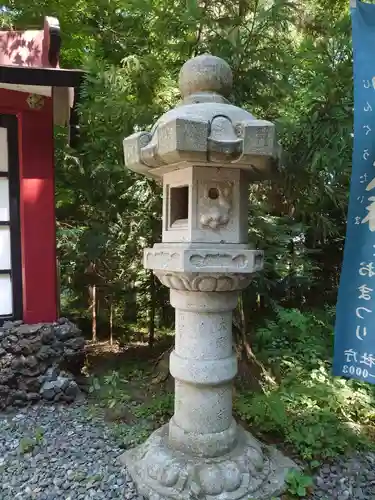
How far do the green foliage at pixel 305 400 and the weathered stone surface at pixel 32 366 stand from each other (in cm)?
181

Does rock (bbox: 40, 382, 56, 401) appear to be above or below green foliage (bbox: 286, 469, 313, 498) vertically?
above

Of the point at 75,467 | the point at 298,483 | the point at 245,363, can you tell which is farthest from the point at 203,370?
the point at 245,363

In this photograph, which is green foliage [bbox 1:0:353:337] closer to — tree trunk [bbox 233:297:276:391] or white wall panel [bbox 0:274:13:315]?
tree trunk [bbox 233:297:276:391]

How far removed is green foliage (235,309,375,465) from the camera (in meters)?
3.34

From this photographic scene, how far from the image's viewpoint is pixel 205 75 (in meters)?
2.69

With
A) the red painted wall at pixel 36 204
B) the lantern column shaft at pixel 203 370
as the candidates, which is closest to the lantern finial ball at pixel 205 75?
the lantern column shaft at pixel 203 370

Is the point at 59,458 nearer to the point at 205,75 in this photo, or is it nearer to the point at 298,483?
the point at 298,483

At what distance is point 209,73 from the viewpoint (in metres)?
2.69

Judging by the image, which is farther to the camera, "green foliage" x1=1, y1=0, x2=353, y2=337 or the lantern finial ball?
"green foliage" x1=1, y1=0, x2=353, y2=337

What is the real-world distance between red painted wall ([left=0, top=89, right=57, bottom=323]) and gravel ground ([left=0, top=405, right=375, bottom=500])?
1195 millimetres

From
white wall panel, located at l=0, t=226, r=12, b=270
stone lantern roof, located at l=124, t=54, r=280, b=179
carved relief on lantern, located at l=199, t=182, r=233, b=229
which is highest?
stone lantern roof, located at l=124, t=54, r=280, b=179

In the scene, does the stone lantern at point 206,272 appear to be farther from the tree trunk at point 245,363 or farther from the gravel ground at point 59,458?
the tree trunk at point 245,363

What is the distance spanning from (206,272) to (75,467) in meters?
1.82

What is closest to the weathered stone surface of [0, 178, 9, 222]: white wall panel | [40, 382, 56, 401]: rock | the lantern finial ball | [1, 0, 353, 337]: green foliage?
[40, 382, 56, 401]: rock
